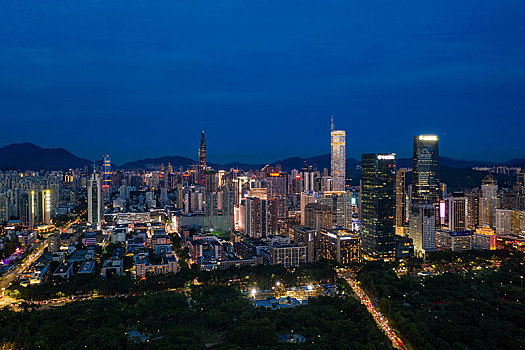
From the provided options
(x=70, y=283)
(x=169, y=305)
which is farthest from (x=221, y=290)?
(x=70, y=283)

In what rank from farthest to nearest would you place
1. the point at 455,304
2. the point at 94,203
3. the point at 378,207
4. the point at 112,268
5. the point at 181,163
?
1. the point at 181,163
2. the point at 94,203
3. the point at 378,207
4. the point at 112,268
5. the point at 455,304

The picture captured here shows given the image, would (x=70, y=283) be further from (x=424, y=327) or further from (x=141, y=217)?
(x=141, y=217)

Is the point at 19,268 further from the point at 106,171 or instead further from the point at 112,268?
the point at 106,171

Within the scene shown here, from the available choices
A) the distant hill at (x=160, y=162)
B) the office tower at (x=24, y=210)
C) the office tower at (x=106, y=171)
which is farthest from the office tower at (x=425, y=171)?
the distant hill at (x=160, y=162)

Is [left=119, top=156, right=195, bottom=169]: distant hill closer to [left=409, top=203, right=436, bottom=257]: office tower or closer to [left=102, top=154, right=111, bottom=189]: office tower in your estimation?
[left=102, top=154, right=111, bottom=189]: office tower

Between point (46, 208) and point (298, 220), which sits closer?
point (46, 208)

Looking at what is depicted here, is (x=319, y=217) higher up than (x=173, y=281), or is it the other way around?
(x=319, y=217)

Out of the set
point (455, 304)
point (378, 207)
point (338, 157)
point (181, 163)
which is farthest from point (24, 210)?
point (181, 163)
